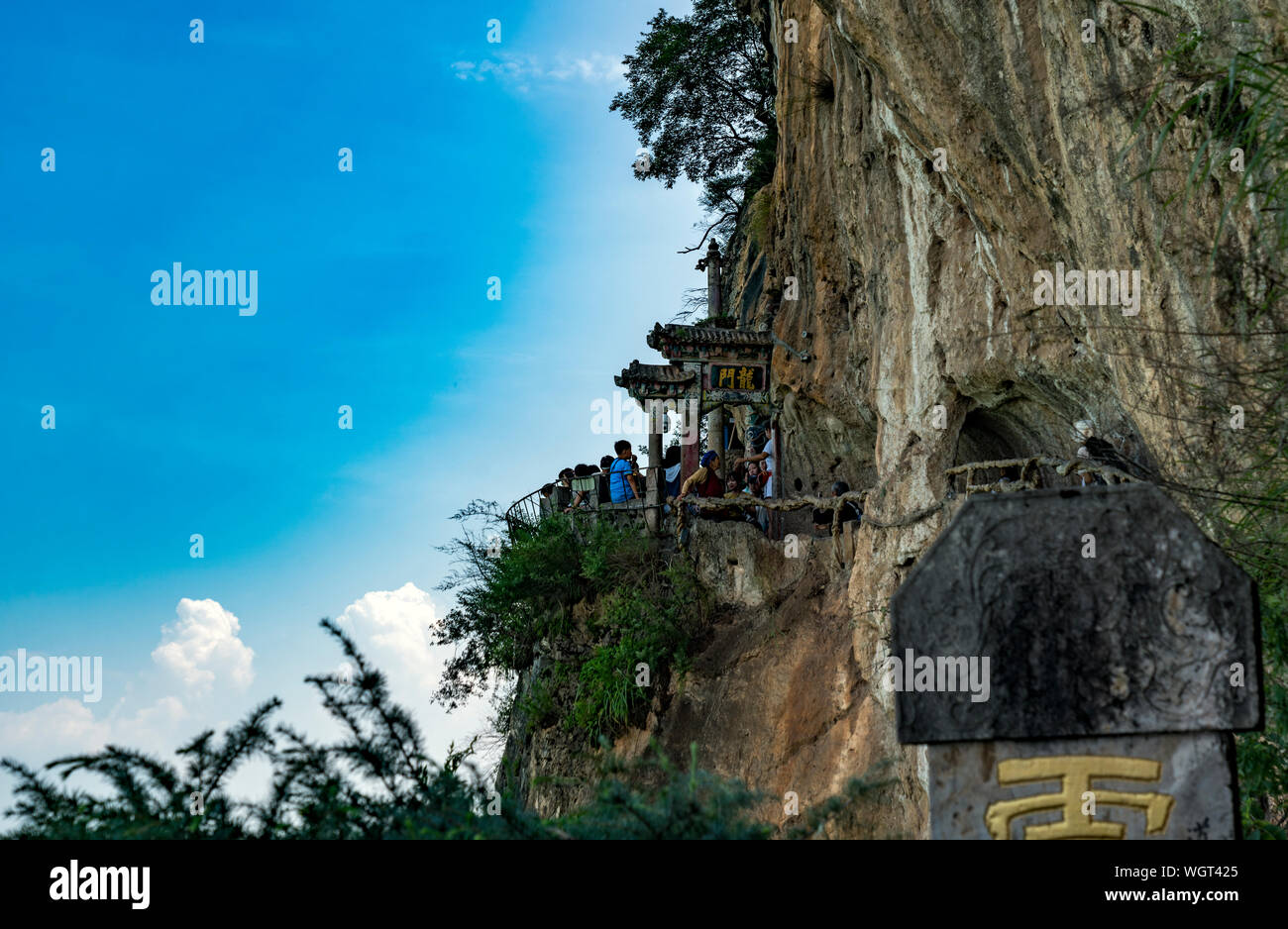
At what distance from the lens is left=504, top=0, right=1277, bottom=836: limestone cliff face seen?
880 centimetres

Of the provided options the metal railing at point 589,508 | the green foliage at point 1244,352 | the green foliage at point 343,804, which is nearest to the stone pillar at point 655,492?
the metal railing at point 589,508

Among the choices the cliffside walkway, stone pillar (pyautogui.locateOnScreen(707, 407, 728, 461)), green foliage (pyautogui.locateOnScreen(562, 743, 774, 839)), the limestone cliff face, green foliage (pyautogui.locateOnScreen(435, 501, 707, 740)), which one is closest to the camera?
green foliage (pyautogui.locateOnScreen(562, 743, 774, 839))

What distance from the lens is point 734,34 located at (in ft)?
79.2

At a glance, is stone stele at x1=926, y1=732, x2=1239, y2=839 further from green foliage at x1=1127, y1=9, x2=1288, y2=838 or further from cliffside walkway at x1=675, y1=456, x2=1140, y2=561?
cliffside walkway at x1=675, y1=456, x2=1140, y2=561

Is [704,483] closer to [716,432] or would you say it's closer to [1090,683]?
[716,432]

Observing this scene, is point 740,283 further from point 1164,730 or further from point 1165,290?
point 1164,730

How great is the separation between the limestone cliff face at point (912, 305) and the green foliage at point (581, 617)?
0.57 metres

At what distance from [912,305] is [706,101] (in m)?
13.3

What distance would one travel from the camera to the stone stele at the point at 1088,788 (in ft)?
11.9

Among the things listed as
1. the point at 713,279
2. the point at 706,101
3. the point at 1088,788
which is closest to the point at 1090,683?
the point at 1088,788

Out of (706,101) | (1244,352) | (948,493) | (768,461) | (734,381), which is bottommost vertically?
(948,493)

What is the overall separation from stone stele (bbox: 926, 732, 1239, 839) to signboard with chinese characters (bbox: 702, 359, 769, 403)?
12.2m

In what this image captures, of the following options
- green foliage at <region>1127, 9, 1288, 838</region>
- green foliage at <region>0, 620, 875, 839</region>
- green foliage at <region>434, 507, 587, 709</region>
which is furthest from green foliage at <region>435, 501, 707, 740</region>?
green foliage at <region>0, 620, 875, 839</region>

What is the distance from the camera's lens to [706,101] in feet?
82.6
